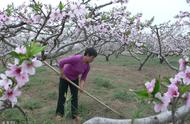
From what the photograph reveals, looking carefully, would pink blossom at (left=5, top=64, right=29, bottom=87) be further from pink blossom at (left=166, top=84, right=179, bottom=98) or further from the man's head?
the man's head

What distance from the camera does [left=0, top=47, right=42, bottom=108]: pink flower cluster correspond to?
1.91 m

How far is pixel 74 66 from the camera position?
230 inches

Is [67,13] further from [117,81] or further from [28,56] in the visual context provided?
[117,81]

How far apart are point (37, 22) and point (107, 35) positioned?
170 inches

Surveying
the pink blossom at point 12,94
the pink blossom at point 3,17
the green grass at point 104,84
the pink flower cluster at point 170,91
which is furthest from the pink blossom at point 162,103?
the green grass at point 104,84

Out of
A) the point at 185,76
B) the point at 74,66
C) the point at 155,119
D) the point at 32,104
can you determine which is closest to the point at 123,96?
the point at 32,104

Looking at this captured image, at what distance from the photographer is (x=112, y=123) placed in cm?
203

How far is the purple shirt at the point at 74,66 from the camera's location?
5.78 metres

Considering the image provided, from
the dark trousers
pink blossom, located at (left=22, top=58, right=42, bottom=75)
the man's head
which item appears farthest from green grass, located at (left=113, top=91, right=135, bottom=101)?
pink blossom, located at (left=22, top=58, right=42, bottom=75)

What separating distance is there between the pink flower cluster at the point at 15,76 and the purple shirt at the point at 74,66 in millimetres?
3673

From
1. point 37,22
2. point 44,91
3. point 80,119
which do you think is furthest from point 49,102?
point 37,22

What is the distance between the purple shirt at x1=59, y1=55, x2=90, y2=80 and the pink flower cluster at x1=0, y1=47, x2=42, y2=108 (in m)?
3.67

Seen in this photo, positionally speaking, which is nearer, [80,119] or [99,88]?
[80,119]

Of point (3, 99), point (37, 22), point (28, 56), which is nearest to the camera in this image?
point (28, 56)
